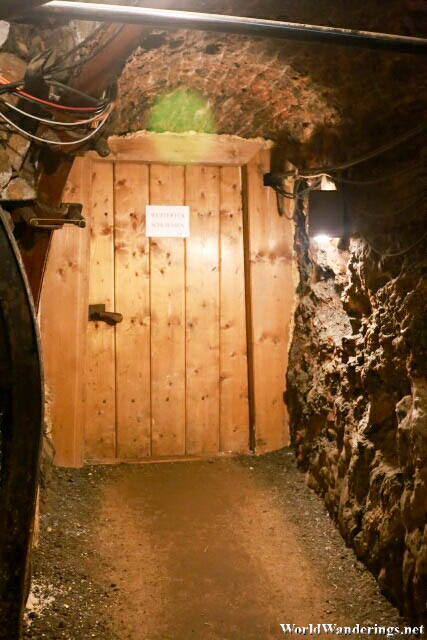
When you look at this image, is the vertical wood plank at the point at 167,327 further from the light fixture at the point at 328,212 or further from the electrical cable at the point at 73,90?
the electrical cable at the point at 73,90

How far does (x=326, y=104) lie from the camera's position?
125 inches

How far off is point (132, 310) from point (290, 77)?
6.34 ft

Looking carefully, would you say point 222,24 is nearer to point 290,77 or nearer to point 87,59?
point 87,59

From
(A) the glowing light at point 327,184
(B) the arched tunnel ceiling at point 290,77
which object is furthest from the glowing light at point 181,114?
(A) the glowing light at point 327,184

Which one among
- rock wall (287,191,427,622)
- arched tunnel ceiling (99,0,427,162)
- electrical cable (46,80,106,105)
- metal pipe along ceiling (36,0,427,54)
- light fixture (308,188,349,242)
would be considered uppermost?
arched tunnel ceiling (99,0,427,162)

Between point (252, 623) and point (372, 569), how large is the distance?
2.33ft

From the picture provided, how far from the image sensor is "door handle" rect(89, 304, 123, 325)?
377cm

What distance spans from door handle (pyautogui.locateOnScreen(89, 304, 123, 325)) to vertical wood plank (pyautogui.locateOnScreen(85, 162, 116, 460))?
0.04 m

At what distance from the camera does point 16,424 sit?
1.50m

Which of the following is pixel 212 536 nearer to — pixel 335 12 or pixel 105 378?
pixel 105 378

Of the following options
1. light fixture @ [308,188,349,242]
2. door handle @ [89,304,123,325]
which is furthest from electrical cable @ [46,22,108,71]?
door handle @ [89,304,123,325]

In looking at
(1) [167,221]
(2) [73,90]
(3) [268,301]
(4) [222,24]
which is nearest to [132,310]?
(1) [167,221]

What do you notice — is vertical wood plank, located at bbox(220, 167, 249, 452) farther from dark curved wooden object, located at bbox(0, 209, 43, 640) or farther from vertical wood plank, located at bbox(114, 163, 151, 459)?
dark curved wooden object, located at bbox(0, 209, 43, 640)

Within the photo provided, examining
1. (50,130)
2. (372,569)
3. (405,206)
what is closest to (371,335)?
(405,206)
